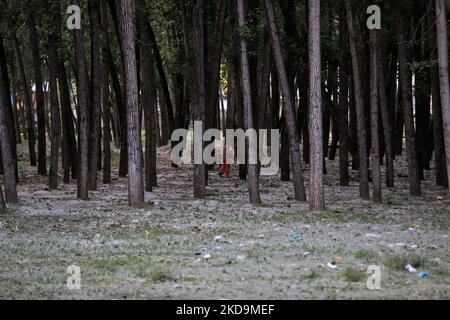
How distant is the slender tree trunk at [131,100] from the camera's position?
18.8 metres

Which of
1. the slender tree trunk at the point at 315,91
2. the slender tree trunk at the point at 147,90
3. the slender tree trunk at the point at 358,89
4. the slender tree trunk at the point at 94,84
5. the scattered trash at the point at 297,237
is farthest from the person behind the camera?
the slender tree trunk at the point at 147,90

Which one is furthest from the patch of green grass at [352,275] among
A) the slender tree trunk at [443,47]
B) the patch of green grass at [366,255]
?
the slender tree trunk at [443,47]

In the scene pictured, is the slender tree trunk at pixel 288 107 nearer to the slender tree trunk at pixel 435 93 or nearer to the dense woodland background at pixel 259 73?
the dense woodland background at pixel 259 73

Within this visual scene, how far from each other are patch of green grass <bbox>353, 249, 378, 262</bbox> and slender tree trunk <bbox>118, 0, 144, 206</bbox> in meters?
8.37

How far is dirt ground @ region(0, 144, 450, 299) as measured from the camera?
9.83 m

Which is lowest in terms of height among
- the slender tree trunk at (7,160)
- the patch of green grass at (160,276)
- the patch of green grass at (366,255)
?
the patch of green grass at (366,255)

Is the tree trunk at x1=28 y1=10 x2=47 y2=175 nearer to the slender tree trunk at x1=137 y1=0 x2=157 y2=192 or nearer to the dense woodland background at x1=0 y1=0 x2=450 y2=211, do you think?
the dense woodland background at x1=0 y1=0 x2=450 y2=211

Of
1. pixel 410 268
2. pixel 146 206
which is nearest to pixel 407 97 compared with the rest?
pixel 146 206

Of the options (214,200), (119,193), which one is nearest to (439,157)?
(214,200)

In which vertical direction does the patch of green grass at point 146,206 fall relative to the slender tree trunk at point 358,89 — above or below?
below

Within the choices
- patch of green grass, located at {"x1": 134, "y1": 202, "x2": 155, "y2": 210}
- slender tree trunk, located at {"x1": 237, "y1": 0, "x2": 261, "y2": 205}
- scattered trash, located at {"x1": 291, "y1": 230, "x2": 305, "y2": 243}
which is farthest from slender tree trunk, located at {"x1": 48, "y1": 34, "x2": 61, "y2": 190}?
scattered trash, located at {"x1": 291, "y1": 230, "x2": 305, "y2": 243}

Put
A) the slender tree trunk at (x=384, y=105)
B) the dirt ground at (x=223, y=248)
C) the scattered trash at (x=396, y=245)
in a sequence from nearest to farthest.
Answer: the dirt ground at (x=223, y=248) < the scattered trash at (x=396, y=245) < the slender tree trunk at (x=384, y=105)

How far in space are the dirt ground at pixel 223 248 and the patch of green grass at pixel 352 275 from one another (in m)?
0.02

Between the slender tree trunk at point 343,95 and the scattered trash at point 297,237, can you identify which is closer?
the scattered trash at point 297,237
